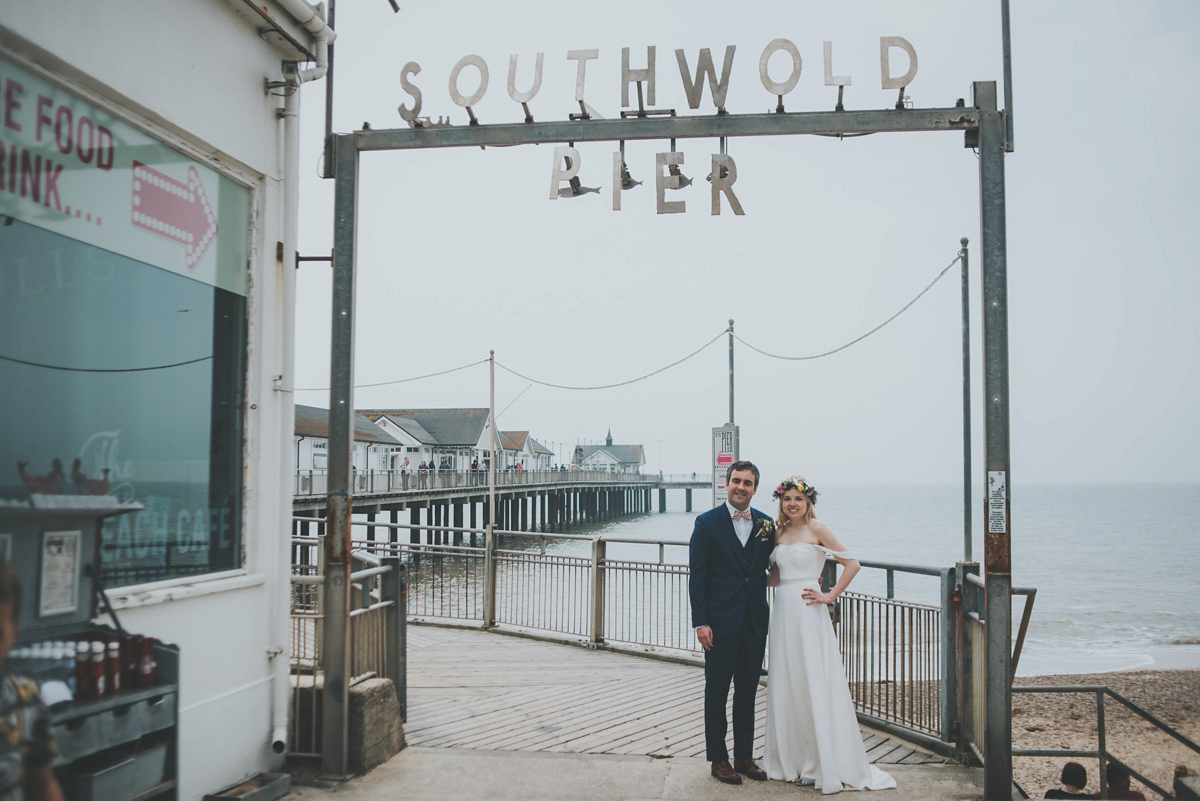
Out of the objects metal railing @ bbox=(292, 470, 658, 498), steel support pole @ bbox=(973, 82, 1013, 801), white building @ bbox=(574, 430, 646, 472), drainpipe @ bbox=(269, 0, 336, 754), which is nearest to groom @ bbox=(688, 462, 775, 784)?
steel support pole @ bbox=(973, 82, 1013, 801)

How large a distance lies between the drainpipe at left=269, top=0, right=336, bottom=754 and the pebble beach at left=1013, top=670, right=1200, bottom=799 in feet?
28.7

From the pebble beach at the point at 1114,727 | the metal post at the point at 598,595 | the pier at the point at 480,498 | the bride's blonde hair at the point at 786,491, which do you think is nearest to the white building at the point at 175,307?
the bride's blonde hair at the point at 786,491

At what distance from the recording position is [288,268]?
16.9 feet

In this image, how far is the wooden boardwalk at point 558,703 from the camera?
5844 millimetres

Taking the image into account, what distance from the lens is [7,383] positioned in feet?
11.3

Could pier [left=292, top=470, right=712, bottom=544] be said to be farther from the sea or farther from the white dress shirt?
the white dress shirt

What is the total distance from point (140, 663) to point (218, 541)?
60.5 inches

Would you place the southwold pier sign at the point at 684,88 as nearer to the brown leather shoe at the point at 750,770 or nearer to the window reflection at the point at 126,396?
the window reflection at the point at 126,396

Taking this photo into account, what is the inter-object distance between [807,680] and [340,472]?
2.98 meters

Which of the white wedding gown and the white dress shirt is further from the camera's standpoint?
the white dress shirt

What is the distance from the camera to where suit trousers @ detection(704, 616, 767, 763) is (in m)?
5.09

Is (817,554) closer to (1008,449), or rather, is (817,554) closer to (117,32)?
(1008,449)

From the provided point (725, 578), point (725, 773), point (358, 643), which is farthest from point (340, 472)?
point (725, 773)

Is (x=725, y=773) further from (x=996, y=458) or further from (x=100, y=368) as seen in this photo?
(x=100, y=368)
